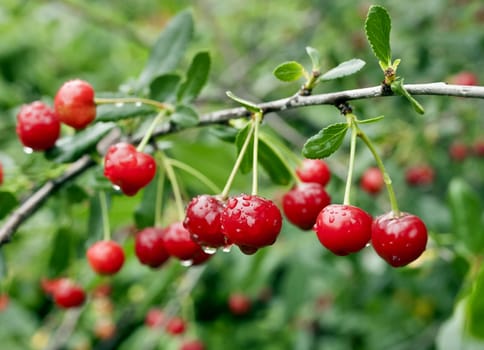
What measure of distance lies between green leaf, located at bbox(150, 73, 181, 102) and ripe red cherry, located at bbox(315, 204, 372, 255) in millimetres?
890

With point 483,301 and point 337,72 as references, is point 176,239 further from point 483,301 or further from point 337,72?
point 483,301

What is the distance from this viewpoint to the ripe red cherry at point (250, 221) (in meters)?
1.41

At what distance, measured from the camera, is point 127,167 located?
1683mm

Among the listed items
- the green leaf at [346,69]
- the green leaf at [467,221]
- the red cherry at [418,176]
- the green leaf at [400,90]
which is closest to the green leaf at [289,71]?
the green leaf at [346,69]

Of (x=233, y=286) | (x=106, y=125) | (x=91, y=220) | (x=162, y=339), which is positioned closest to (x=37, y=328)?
(x=162, y=339)

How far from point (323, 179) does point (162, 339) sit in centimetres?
296

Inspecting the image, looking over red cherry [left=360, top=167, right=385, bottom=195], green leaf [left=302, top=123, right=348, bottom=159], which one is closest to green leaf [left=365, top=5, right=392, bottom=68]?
green leaf [left=302, top=123, right=348, bottom=159]

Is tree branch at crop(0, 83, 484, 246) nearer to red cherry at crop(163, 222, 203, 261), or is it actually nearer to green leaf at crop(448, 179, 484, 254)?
red cherry at crop(163, 222, 203, 261)

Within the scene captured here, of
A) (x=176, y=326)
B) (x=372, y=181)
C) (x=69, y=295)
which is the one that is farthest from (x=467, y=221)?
(x=176, y=326)

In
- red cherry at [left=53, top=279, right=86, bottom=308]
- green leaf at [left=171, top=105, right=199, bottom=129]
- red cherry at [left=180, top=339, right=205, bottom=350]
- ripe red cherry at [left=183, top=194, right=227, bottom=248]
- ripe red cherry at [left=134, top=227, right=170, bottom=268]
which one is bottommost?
red cherry at [left=180, top=339, right=205, bottom=350]

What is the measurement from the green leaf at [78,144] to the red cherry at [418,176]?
2643 mm

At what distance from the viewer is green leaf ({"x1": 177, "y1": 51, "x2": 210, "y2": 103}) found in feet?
6.78

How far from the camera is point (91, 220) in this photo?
2.32m

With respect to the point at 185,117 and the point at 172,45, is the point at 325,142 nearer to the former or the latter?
the point at 185,117
